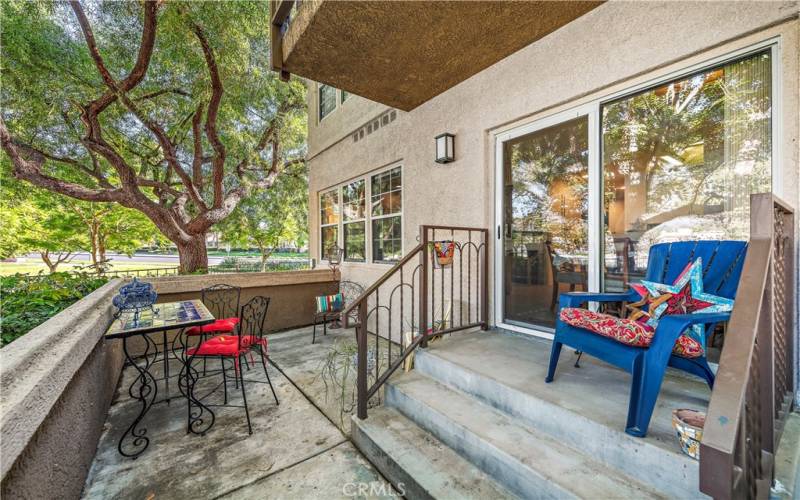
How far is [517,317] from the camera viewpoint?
314 cm

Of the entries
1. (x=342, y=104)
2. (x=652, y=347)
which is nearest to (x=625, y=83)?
(x=652, y=347)

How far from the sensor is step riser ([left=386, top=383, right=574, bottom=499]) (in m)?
1.49

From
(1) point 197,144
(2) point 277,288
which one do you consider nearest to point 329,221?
(2) point 277,288

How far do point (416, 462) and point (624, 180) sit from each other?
251 cm

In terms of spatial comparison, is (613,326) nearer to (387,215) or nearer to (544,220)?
(544,220)

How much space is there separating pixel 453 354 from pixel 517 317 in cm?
96

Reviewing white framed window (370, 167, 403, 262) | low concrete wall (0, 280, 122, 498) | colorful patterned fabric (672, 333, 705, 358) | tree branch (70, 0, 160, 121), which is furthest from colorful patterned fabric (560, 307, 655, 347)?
tree branch (70, 0, 160, 121)

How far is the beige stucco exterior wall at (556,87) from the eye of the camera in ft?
6.06

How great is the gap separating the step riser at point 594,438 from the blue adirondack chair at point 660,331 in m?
0.09

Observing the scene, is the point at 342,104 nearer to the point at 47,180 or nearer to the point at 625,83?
the point at 625,83

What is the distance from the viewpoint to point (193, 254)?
7.31m

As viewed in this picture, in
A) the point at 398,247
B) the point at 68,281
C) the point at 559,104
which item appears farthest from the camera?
the point at 398,247

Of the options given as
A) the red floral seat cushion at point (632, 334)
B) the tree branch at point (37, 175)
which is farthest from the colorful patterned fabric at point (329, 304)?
the tree branch at point (37, 175)

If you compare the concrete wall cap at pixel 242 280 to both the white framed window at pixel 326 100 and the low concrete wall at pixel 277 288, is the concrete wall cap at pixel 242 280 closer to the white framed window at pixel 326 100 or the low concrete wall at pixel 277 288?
the low concrete wall at pixel 277 288
